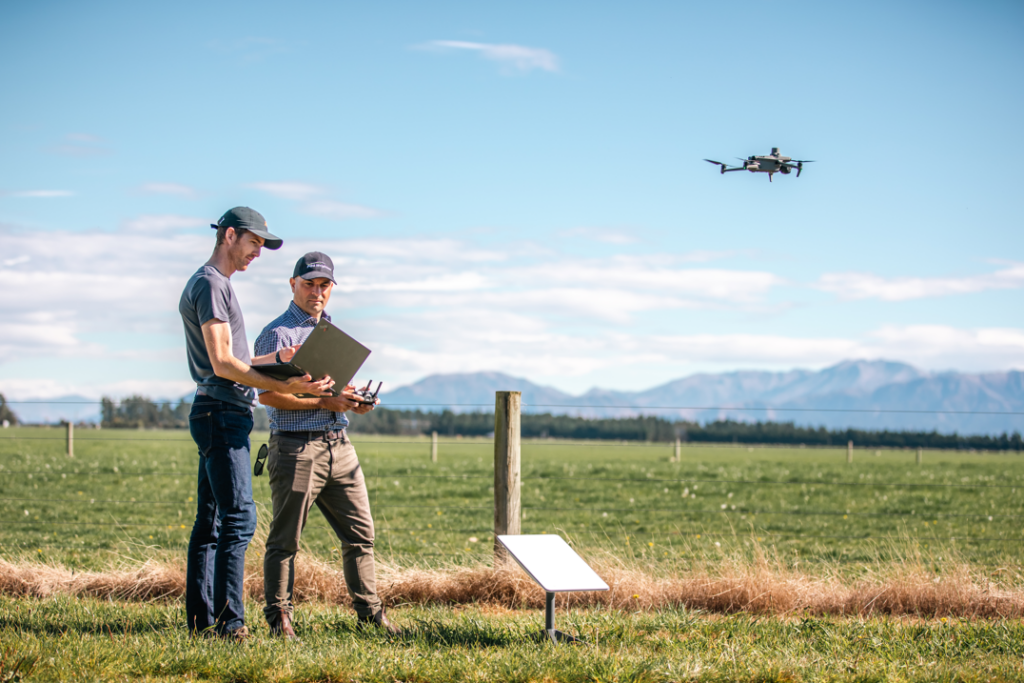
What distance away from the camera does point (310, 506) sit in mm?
4770

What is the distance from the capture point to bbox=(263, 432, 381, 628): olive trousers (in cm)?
477

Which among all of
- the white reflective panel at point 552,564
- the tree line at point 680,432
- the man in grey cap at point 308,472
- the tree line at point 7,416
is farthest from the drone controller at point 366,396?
the tree line at point 7,416

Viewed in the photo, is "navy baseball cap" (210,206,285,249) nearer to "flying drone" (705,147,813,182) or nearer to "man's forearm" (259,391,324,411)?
"man's forearm" (259,391,324,411)

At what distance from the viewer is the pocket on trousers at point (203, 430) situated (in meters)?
4.48

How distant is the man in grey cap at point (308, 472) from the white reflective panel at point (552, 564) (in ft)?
2.72

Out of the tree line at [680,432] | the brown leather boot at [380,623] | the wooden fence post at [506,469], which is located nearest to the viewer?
the brown leather boot at [380,623]

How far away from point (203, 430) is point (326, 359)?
744mm

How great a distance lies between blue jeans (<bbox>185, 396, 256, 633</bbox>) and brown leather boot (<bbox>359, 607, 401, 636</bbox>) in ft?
2.22

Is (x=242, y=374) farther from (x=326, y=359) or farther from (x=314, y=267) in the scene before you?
(x=314, y=267)

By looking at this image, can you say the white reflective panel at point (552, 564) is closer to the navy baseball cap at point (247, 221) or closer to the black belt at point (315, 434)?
the black belt at point (315, 434)

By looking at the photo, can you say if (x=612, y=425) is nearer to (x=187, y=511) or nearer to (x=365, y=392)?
(x=187, y=511)

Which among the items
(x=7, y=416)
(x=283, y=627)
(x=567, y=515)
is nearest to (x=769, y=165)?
(x=283, y=627)

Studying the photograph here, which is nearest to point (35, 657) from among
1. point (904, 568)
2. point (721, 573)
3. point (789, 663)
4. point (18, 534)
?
point (789, 663)

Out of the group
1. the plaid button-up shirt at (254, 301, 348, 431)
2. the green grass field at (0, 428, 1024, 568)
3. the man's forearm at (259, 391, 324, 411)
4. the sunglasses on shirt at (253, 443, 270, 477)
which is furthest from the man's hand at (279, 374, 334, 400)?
the green grass field at (0, 428, 1024, 568)
